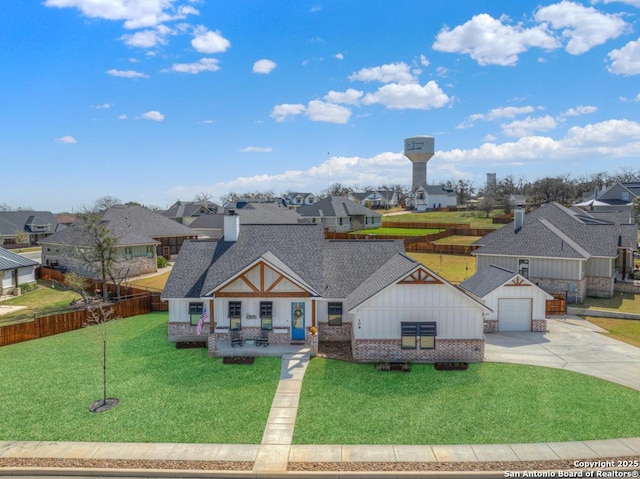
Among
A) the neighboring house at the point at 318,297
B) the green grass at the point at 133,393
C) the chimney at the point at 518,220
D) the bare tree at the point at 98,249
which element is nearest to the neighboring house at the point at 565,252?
the chimney at the point at 518,220

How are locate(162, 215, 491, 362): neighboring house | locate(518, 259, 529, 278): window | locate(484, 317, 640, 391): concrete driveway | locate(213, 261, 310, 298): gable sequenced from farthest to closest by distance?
locate(518, 259, 529, 278): window, locate(213, 261, 310, 298): gable, locate(162, 215, 491, 362): neighboring house, locate(484, 317, 640, 391): concrete driveway

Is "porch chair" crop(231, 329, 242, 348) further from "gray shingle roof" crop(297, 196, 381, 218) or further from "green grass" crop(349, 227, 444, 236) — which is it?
"gray shingle roof" crop(297, 196, 381, 218)

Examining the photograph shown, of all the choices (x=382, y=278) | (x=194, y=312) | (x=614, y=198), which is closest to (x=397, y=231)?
(x=614, y=198)

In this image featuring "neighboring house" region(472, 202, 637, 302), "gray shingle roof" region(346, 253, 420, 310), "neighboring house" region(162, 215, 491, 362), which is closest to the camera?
"neighboring house" region(162, 215, 491, 362)

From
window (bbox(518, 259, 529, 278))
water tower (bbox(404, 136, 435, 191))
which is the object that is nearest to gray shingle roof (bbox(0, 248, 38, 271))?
window (bbox(518, 259, 529, 278))

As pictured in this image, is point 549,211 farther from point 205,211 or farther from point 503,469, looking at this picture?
point 205,211

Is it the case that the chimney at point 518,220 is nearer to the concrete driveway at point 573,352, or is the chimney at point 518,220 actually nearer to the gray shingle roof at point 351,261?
the concrete driveway at point 573,352

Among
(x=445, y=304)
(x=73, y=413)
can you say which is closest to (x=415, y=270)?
(x=445, y=304)
